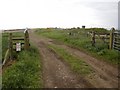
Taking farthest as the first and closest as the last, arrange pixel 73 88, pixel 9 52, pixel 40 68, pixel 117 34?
pixel 117 34, pixel 9 52, pixel 40 68, pixel 73 88

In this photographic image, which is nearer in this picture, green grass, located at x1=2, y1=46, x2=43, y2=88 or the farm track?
green grass, located at x1=2, y1=46, x2=43, y2=88

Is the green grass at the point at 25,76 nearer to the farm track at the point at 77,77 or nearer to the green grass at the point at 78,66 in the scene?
the farm track at the point at 77,77

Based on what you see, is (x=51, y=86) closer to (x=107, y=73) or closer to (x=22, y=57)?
(x=107, y=73)

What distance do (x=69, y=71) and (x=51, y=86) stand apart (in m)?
3.00

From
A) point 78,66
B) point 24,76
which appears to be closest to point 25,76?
point 24,76

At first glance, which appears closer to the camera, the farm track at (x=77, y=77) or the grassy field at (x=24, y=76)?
the grassy field at (x=24, y=76)

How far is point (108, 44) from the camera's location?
2275cm

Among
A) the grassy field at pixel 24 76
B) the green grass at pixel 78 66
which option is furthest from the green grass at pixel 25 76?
the green grass at pixel 78 66

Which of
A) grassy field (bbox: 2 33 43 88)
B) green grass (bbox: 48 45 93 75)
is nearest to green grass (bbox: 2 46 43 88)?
grassy field (bbox: 2 33 43 88)

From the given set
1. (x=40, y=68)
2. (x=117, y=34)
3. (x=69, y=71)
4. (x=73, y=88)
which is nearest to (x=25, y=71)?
(x=40, y=68)

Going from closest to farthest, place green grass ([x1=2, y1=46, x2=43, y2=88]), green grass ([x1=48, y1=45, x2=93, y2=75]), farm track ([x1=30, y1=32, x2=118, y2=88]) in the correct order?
green grass ([x1=2, y1=46, x2=43, y2=88])
farm track ([x1=30, y1=32, x2=118, y2=88])
green grass ([x1=48, y1=45, x2=93, y2=75])

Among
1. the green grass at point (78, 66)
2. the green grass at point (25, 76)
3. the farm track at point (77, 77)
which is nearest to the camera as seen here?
the green grass at point (25, 76)

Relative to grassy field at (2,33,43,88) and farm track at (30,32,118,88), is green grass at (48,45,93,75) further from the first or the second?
grassy field at (2,33,43,88)

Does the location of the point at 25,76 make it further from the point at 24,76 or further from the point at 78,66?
the point at 78,66
